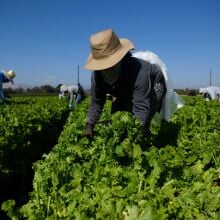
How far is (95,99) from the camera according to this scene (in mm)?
5164

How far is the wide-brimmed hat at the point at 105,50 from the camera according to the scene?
4.43 m

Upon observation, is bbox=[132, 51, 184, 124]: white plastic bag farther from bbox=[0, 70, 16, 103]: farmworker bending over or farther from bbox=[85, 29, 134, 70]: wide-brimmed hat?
bbox=[0, 70, 16, 103]: farmworker bending over

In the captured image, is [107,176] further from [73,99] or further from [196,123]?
[73,99]

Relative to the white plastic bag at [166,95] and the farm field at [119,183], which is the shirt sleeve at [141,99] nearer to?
the farm field at [119,183]

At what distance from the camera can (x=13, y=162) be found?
24.0ft

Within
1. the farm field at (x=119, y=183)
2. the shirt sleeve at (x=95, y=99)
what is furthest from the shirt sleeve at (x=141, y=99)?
the shirt sleeve at (x=95, y=99)

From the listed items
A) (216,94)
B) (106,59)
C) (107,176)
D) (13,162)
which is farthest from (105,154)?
(216,94)

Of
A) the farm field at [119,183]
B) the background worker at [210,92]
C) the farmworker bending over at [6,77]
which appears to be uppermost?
the farm field at [119,183]

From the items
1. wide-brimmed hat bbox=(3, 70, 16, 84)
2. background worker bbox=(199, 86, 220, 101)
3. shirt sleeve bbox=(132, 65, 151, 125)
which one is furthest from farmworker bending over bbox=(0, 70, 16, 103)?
shirt sleeve bbox=(132, 65, 151, 125)

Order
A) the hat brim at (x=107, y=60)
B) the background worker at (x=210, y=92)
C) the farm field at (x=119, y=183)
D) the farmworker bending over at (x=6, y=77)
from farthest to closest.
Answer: the background worker at (x=210, y=92) < the farmworker bending over at (x=6, y=77) < the hat brim at (x=107, y=60) < the farm field at (x=119, y=183)

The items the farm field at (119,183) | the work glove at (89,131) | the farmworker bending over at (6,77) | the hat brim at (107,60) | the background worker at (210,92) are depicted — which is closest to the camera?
the farm field at (119,183)

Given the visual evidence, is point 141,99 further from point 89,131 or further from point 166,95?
point 166,95

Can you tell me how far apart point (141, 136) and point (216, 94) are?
1987 cm

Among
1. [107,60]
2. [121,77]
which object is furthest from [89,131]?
[107,60]
